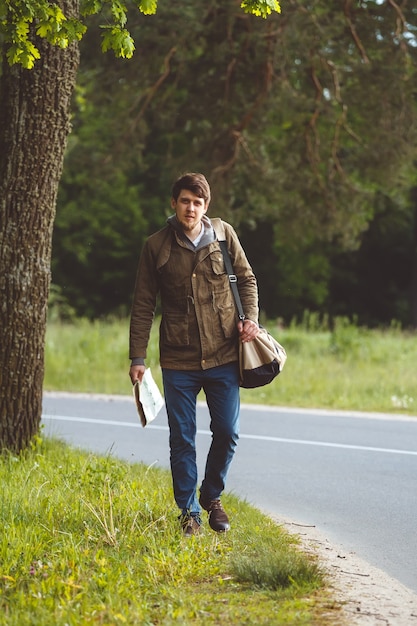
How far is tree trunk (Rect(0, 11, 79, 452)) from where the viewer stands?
8.53 metres

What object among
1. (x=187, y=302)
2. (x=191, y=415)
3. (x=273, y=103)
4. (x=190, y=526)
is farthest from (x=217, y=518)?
(x=273, y=103)

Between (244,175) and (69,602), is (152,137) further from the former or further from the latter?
(69,602)

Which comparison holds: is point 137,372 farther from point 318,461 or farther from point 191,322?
point 318,461

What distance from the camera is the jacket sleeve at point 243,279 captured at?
6.46m

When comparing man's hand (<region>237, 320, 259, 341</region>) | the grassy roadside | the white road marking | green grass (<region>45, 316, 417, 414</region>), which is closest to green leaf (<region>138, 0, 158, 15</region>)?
man's hand (<region>237, 320, 259, 341</region>)

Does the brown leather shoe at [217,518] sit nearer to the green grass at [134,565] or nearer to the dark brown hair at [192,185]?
the green grass at [134,565]

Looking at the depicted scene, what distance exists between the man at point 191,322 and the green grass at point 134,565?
379 mm

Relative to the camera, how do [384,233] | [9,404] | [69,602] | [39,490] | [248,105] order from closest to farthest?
[69,602] → [39,490] → [9,404] → [248,105] → [384,233]

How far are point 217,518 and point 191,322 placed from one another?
125 cm

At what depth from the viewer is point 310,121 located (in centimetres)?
2062

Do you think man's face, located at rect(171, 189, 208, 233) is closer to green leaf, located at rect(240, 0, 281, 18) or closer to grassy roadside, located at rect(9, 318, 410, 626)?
green leaf, located at rect(240, 0, 281, 18)

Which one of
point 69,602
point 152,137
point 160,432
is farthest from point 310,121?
point 69,602

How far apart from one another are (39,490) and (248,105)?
14.7 meters

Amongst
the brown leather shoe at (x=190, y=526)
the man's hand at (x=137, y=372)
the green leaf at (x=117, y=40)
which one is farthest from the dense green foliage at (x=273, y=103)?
the brown leather shoe at (x=190, y=526)
